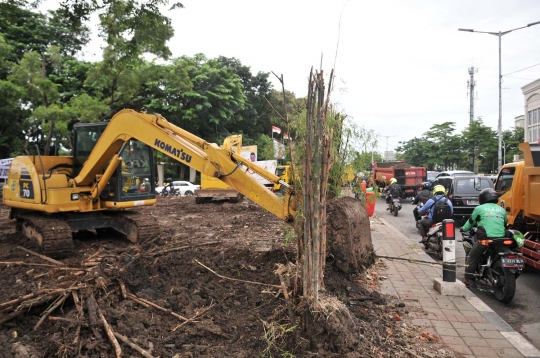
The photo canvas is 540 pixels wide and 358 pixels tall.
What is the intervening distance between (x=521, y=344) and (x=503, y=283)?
178 cm

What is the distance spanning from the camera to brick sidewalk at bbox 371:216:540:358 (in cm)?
437

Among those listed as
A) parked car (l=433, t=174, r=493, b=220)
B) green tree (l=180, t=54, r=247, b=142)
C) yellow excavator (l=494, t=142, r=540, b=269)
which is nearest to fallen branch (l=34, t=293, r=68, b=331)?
yellow excavator (l=494, t=142, r=540, b=269)

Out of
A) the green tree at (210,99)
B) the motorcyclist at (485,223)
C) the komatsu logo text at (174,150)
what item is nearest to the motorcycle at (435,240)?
the motorcyclist at (485,223)

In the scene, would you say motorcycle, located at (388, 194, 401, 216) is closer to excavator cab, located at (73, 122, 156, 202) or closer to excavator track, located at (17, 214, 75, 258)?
excavator cab, located at (73, 122, 156, 202)

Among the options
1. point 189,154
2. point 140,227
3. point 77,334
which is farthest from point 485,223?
point 140,227

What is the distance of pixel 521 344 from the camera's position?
4480mm

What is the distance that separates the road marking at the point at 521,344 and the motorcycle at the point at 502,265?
1.17 m

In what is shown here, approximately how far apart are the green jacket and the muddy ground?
5.79ft

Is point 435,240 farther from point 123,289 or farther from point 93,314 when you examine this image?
point 93,314

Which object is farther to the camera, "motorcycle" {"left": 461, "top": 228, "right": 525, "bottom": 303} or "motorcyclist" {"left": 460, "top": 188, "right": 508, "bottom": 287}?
"motorcyclist" {"left": 460, "top": 188, "right": 508, "bottom": 287}

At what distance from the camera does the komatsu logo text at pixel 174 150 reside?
6.82m

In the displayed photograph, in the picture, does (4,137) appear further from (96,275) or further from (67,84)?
(96,275)

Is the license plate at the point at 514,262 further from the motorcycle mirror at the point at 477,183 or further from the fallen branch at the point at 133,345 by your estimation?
the motorcycle mirror at the point at 477,183

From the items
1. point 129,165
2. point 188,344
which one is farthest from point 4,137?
point 188,344
